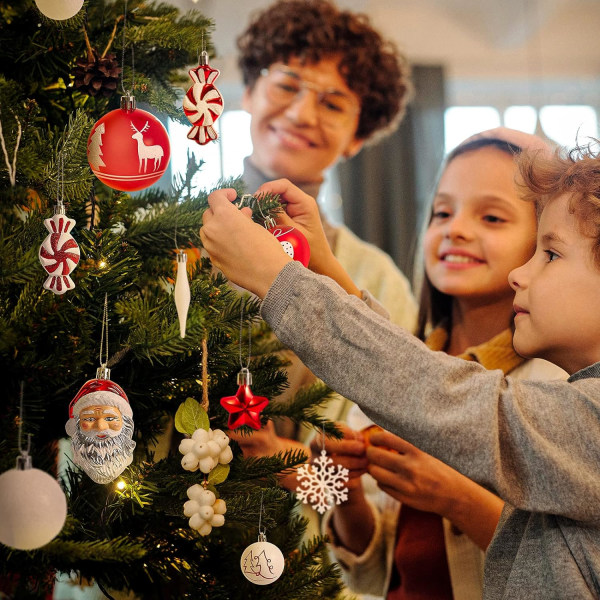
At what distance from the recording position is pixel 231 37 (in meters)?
3.03

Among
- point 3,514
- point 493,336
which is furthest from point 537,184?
point 3,514

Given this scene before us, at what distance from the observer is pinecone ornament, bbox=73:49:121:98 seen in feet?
2.47

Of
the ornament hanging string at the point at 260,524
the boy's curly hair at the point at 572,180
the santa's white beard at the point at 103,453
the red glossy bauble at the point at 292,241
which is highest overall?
the boy's curly hair at the point at 572,180

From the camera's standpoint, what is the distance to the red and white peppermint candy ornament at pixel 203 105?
2.43 ft

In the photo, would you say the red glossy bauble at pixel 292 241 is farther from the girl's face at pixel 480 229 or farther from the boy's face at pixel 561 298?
the girl's face at pixel 480 229

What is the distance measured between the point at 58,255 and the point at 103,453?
0.59 ft

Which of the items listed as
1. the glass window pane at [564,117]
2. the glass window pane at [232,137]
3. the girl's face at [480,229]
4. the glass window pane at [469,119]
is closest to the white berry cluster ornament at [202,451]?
the girl's face at [480,229]

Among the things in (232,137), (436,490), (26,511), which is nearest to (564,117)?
A: (232,137)

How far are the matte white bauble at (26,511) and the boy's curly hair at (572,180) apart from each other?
0.57m

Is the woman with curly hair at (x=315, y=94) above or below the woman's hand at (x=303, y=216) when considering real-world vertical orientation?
above

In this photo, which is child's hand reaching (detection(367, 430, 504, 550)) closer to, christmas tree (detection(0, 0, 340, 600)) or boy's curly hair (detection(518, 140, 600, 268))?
christmas tree (detection(0, 0, 340, 600))

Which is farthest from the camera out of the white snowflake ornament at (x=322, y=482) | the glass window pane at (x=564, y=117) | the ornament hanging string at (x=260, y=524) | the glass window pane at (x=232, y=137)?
the glass window pane at (x=564, y=117)

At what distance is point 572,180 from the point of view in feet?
2.67

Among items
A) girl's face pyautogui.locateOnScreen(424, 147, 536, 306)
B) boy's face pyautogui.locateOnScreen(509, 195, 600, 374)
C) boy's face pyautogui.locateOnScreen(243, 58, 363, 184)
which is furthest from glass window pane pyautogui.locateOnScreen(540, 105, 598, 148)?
boy's face pyautogui.locateOnScreen(509, 195, 600, 374)
